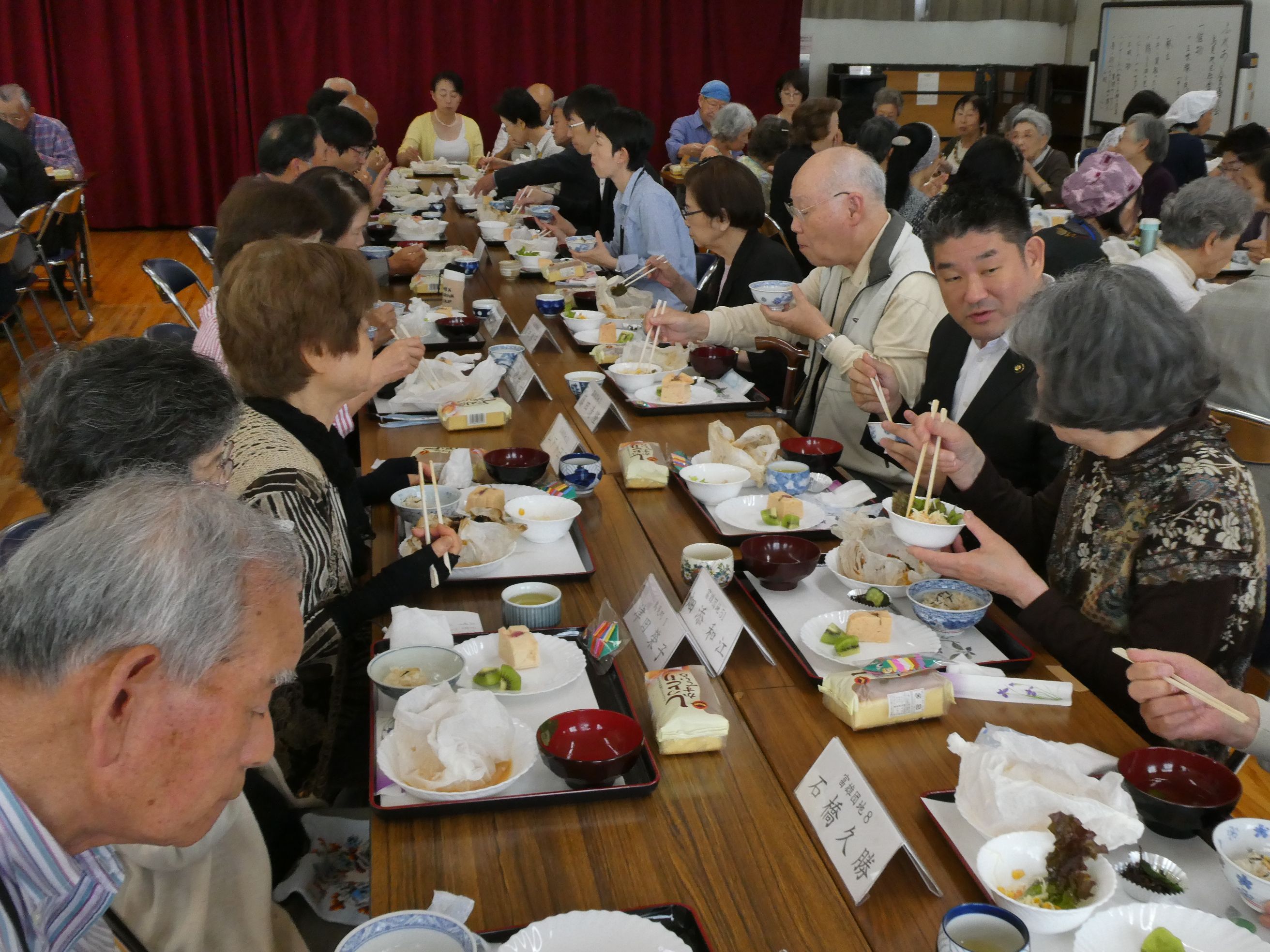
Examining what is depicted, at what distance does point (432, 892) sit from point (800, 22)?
34.8ft

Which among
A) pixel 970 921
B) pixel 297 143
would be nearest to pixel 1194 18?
pixel 297 143

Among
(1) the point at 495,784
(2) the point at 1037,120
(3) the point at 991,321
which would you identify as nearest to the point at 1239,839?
(1) the point at 495,784

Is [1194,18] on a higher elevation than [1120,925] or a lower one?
higher

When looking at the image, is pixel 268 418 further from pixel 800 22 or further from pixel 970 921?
pixel 800 22

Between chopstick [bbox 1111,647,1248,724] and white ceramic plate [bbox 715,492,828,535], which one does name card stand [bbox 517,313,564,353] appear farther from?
chopstick [bbox 1111,647,1248,724]

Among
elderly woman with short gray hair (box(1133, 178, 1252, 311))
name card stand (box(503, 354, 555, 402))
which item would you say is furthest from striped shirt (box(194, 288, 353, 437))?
elderly woman with short gray hair (box(1133, 178, 1252, 311))

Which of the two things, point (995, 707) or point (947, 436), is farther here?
point (947, 436)

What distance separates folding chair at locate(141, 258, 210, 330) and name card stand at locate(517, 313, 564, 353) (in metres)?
1.32

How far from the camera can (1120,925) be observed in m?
1.16

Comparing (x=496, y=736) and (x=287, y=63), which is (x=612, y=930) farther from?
(x=287, y=63)

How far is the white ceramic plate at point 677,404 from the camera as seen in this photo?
2.99m

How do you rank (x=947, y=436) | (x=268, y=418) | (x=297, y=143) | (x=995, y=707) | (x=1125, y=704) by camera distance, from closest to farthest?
(x=995, y=707) < (x=1125, y=704) < (x=268, y=418) < (x=947, y=436) < (x=297, y=143)

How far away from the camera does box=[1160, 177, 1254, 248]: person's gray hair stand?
3881mm

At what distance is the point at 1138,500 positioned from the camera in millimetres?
1806
